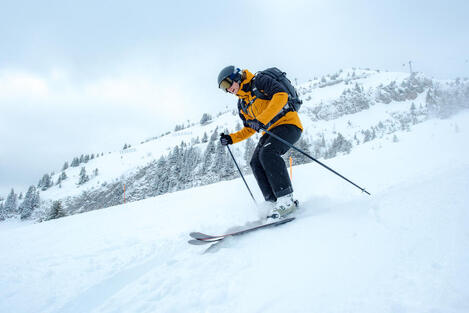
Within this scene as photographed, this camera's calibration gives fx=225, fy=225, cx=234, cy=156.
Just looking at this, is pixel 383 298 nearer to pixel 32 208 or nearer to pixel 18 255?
pixel 18 255

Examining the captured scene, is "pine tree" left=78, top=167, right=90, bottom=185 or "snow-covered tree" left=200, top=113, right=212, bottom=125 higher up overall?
"snow-covered tree" left=200, top=113, right=212, bottom=125

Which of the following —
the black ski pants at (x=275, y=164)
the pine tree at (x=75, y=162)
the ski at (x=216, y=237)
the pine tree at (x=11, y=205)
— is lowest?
the pine tree at (x=11, y=205)

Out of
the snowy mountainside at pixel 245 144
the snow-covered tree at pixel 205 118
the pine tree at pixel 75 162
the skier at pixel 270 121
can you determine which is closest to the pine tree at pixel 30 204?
the snowy mountainside at pixel 245 144

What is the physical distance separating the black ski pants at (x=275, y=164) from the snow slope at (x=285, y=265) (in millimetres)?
454

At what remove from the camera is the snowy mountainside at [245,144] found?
40747 millimetres

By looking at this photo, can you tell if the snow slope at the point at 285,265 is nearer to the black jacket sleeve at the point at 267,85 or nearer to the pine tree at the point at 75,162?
the black jacket sleeve at the point at 267,85

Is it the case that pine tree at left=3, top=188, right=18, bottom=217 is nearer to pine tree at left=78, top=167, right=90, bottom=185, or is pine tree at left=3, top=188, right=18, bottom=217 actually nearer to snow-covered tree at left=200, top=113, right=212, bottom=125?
pine tree at left=78, top=167, right=90, bottom=185

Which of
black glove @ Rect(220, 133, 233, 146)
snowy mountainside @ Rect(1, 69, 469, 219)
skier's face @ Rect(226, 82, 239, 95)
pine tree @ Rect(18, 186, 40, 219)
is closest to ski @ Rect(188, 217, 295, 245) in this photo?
black glove @ Rect(220, 133, 233, 146)

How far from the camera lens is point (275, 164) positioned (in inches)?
119

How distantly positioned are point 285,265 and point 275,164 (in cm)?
155

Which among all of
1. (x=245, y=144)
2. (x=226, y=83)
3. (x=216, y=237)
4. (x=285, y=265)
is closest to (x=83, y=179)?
(x=245, y=144)

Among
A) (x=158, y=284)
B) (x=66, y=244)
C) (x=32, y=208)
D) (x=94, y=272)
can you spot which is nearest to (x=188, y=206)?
(x=66, y=244)

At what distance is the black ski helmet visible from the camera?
323 centimetres

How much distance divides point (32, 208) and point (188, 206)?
5840 centimetres
